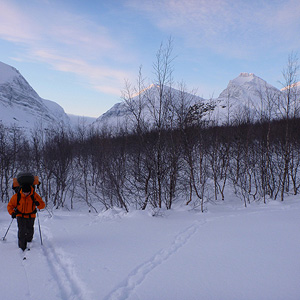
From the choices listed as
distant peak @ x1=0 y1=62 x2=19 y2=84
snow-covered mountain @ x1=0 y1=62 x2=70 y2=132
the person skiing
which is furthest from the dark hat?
distant peak @ x1=0 y1=62 x2=19 y2=84

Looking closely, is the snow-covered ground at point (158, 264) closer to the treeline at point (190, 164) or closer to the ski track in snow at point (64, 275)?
the ski track in snow at point (64, 275)

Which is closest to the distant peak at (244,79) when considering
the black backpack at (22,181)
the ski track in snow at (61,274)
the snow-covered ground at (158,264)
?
the snow-covered ground at (158,264)

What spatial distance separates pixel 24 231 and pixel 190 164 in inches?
331

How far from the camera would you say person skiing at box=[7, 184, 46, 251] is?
452cm

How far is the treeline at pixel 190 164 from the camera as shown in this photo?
972 centimetres

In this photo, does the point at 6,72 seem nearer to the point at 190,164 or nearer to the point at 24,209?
the point at 190,164

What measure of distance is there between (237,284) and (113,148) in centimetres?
1898

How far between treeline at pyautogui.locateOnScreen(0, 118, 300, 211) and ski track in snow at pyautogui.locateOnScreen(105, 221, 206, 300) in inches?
172

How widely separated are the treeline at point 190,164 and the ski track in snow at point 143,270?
4370 mm

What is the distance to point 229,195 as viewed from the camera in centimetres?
1495

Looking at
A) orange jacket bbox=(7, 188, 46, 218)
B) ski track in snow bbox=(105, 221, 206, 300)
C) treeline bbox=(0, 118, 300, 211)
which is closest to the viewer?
ski track in snow bbox=(105, 221, 206, 300)

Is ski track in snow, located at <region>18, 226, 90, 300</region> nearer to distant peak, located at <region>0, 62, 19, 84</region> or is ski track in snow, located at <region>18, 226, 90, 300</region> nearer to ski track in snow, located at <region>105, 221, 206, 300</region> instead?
ski track in snow, located at <region>105, 221, 206, 300</region>

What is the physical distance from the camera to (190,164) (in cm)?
1127

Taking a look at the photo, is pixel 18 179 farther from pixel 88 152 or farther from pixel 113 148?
pixel 88 152
